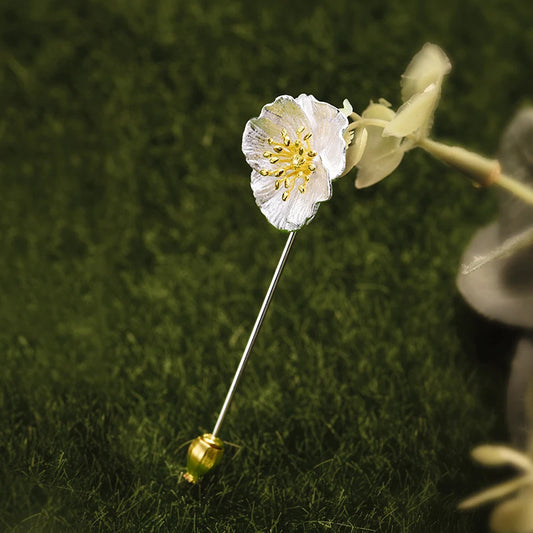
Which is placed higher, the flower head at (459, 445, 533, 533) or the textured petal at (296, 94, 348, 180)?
the textured petal at (296, 94, 348, 180)

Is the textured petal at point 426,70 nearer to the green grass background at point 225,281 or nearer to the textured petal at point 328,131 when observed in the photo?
the textured petal at point 328,131

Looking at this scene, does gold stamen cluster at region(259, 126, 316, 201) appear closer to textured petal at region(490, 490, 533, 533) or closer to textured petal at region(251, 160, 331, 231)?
textured petal at region(251, 160, 331, 231)

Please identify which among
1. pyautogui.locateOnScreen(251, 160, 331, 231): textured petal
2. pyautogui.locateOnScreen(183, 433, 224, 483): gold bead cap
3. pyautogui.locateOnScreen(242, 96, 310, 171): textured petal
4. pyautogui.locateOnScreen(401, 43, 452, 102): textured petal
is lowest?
pyautogui.locateOnScreen(183, 433, 224, 483): gold bead cap

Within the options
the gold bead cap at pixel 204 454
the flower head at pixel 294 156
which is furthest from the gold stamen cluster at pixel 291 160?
the gold bead cap at pixel 204 454

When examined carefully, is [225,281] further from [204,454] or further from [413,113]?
[413,113]

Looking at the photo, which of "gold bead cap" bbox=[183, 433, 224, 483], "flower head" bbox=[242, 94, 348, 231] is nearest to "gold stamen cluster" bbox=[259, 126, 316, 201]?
"flower head" bbox=[242, 94, 348, 231]

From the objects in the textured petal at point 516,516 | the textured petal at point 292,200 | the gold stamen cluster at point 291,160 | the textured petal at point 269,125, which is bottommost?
the textured petal at point 516,516
